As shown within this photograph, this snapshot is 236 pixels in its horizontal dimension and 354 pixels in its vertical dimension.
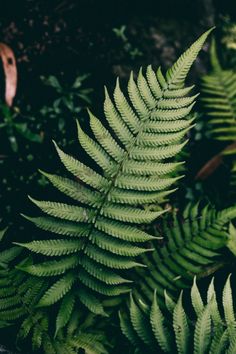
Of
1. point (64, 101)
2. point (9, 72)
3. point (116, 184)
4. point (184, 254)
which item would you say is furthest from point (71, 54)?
point (184, 254)

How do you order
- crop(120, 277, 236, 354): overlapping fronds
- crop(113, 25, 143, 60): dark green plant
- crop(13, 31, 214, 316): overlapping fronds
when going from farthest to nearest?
1. crop(113, 25, 143, 60): dark green plant
2. crop(13, 31, 214, 316): overlapping fronds
3. crop(120, 277, 236, 354): overlapping fronds

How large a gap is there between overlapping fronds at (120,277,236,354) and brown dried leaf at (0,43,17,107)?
5.53 feet

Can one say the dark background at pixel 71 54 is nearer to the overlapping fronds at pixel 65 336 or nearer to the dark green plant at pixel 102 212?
Answer: the dark green plant at pixel 102 212

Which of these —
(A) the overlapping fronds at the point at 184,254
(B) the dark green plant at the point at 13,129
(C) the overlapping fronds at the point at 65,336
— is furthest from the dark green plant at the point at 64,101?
(C) the overlapping fronds at the point at 65,336

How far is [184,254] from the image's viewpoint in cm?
229

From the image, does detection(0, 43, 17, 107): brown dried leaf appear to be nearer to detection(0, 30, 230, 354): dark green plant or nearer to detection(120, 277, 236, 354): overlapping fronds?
detection(0, 30, 230, 354): dark green plant

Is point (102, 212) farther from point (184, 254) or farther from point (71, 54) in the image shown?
point (71, 54)

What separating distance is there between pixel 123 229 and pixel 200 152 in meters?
1.44

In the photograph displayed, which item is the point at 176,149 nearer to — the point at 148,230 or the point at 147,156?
the point at 147,156

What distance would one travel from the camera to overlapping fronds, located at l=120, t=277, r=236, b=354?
1.86 metres

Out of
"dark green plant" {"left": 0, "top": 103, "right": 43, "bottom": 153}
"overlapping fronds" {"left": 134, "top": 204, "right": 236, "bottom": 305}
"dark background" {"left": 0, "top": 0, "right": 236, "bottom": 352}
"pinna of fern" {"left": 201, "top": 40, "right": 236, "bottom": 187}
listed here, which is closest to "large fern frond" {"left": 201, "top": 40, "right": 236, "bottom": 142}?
"pinna of fern" {"left": 201, "top": 40, "right": 236, "bottom": 187}

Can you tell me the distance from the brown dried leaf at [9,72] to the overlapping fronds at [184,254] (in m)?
1.47

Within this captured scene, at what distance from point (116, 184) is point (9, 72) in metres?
1.41

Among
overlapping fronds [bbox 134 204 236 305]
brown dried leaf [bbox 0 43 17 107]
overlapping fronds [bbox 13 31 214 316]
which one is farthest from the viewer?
brown dried leaf [bbox 0 43 17 107]
